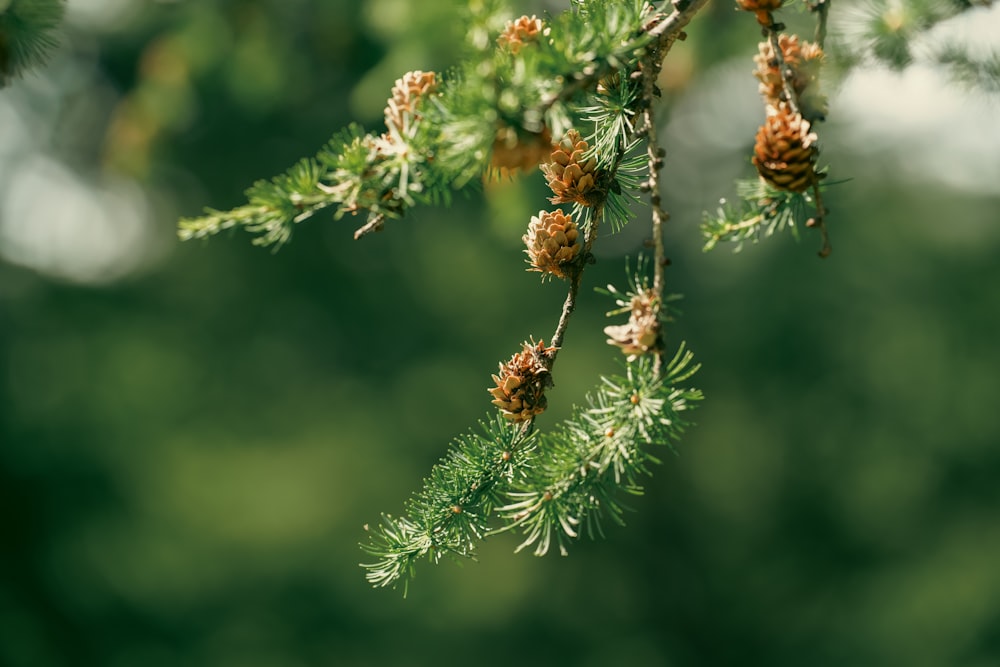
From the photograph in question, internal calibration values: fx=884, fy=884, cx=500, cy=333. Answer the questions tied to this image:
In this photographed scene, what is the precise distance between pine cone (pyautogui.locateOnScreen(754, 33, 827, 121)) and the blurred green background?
6.30 m

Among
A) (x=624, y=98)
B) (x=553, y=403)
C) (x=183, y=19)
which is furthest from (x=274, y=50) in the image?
(x=553, y=403)

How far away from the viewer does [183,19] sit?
93.6 inches

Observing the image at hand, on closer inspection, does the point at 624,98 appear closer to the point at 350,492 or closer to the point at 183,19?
the point at 183,19

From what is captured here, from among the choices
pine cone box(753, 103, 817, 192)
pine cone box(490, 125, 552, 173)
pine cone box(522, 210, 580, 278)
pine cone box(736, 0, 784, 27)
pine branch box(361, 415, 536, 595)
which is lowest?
pine branch box(361, 415, 536, 595)

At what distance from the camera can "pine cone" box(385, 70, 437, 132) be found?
0.69 meters

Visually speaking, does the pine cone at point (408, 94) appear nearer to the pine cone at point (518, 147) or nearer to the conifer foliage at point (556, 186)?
the conifer foliage at point (556, 186)

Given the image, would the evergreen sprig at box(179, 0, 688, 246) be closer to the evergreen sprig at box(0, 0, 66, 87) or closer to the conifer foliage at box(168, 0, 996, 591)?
the conifer foliage at box(168, 0, 996, 591)

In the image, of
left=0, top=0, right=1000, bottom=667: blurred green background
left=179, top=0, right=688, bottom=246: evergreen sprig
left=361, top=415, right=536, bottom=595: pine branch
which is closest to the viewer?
left=179, top=0, right=688, bottom=246: evergreen sprig

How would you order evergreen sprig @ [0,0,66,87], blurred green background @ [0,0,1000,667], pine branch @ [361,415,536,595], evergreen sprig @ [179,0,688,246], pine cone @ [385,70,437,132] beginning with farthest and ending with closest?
1. blurred green background @ [0,0,1000,667]
2. evergreen sprig @ [0,0,66,87]
3. pine branch @ [361,415,536,595]
4. pine cone @ [385,70,437,132]
5. evergreen sprig @ [179,0,688,246]

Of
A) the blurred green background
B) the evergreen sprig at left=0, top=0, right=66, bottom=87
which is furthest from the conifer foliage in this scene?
the blurred green background

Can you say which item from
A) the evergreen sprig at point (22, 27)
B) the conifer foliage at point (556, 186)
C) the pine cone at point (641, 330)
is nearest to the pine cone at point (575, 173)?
the conifer foliage at point (556, 186)

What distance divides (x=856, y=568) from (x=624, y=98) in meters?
9.03

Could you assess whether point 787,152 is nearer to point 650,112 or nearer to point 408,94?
point 650,112

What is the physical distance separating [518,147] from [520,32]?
0.19 m
